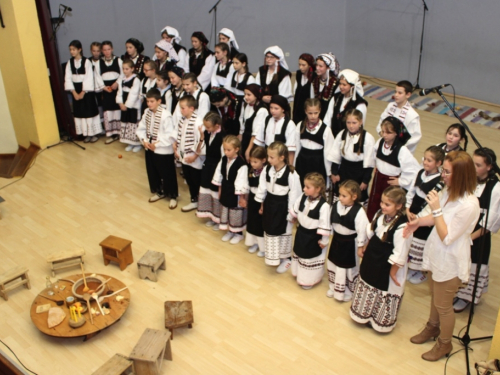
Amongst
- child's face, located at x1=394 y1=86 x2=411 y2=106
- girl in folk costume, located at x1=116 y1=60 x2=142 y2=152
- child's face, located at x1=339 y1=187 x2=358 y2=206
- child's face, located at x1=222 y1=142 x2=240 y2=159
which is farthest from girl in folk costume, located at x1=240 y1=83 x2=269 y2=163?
girl in folk costume, located at x1=116 y1=60 x2=142 y2=152

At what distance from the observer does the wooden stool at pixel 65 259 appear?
490 centimetres

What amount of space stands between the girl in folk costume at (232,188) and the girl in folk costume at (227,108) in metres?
0.85

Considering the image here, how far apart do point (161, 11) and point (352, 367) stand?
24.4 feet

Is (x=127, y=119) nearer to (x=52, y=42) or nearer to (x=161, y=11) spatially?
(x=52, y=42)

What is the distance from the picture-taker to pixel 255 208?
500cm

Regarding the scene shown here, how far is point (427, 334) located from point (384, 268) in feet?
2.05

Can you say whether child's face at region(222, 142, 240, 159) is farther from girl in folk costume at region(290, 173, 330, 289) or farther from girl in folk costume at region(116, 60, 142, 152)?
girl in folk costume at region(116, 60, 142, 152)

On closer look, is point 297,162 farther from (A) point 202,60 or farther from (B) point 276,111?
(A) point 202,60

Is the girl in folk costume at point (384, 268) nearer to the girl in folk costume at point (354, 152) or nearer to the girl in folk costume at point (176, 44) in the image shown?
the girl in folk costume at point (354, 152)

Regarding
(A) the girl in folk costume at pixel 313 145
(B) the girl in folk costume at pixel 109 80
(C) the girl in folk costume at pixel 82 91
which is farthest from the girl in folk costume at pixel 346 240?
(C) the girl in folk costume at pixel 82 91

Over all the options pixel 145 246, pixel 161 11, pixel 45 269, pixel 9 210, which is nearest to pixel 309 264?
pixel 145 246

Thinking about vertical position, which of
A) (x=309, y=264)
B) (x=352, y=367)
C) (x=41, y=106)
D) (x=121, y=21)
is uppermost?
(x=121, y=21)

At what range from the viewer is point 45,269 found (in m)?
5.04

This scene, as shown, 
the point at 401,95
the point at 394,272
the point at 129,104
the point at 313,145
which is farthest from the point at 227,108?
the point at 394,272
